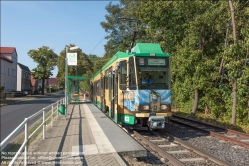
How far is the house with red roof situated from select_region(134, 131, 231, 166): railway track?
162ft

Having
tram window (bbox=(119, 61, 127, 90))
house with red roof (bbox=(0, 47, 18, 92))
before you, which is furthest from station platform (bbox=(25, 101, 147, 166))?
house with red roof (bbox=(0, 47, 18, 92))

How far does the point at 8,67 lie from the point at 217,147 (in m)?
57.3

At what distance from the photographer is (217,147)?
29.4ft

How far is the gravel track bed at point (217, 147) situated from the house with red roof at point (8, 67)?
4887 cm

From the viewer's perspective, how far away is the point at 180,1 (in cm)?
1895

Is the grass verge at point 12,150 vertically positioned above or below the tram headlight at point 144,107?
below

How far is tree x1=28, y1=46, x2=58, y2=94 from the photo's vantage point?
74.6 m

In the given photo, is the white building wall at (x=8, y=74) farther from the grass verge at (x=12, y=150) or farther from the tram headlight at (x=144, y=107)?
the tram headlight at (x=144, y=107)

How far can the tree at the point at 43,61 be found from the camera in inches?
2936

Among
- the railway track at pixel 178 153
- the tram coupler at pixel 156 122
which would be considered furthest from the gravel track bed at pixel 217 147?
the tram coupler at pixel 156 122

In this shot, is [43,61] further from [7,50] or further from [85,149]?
[85,149]

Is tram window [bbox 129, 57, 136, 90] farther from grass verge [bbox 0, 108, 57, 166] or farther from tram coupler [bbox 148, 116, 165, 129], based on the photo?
grass verge [bbox 0, 108, 57, 166]

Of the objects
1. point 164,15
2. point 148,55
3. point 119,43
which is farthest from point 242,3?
point 119,43

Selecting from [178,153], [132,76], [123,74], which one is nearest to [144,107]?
[132,76]
